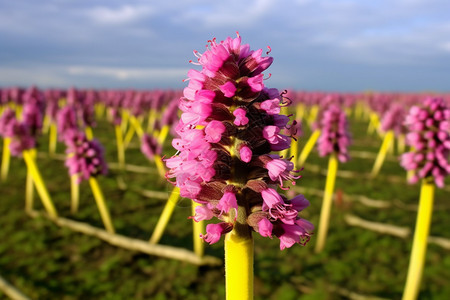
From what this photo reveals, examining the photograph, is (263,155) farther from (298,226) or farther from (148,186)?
(148,186)

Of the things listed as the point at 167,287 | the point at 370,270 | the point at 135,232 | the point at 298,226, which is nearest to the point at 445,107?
the point at 370,270

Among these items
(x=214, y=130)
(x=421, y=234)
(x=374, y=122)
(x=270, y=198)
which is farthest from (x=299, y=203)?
(x=374, y=122)

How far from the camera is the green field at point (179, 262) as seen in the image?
7.66m

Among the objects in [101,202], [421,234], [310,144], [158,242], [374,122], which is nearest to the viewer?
[421,234]

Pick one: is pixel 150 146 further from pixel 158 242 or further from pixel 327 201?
pixel 327 201

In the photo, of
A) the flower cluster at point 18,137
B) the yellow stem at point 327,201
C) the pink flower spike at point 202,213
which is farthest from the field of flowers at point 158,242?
the pink flower spike at point 202,213

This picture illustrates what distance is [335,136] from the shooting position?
8.76 m

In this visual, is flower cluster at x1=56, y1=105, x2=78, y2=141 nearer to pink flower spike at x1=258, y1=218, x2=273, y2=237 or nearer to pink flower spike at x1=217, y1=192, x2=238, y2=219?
pink flower spike at x1=217, y1=192, x2=238, y2=219

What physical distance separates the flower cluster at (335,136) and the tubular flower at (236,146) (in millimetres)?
6357

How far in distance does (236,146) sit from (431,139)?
4.68m

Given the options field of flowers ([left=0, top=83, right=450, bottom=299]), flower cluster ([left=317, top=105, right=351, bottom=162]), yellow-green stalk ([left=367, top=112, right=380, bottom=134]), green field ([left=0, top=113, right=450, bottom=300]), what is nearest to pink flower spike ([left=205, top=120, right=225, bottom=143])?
field of flowers ([left=0, top=83, right=450, bottom=299])

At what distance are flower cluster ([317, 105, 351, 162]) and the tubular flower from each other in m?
6.36

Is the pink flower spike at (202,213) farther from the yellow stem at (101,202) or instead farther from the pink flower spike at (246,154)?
the yellow stem at (101,202)

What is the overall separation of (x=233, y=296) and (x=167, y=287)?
218 inches
